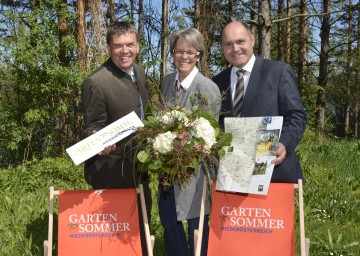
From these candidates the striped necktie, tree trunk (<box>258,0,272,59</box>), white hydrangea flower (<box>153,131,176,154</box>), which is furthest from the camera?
tree trunk (<box>258,0,272,59</box>)

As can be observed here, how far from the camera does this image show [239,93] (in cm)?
303

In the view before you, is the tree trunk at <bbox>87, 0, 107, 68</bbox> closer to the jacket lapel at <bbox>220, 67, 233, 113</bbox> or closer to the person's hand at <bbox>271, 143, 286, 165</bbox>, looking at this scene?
the jacket lapel at <bbox>220, 67, 233, 113</bbox>

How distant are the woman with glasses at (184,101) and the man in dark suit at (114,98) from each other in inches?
10.2

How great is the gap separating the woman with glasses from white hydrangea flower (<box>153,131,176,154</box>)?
1.42ft

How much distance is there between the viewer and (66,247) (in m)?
3.11

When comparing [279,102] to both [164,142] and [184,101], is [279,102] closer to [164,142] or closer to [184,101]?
[184,101]

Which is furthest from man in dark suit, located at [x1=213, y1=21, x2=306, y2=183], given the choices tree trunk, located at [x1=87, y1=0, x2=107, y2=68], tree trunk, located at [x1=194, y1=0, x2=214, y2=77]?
tree trunk, located at [x1=194, y1=0, x2=214, y2=77]

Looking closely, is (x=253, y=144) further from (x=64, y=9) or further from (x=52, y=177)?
(x=64, y=9)

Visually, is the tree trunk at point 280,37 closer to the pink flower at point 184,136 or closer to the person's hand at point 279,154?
the person's hand at point 279,154

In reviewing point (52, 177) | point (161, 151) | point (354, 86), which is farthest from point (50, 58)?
point (354, 86)

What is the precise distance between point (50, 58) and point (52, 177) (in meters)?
3.28

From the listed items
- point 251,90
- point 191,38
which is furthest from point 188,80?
point 251,90

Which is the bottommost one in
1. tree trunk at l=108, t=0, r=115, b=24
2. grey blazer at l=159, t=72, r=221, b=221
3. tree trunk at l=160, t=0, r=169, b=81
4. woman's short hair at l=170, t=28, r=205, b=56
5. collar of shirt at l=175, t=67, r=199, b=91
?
grey blazer at l=159, t=72, r=221, b=221

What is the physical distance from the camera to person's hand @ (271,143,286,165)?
8.87ft
